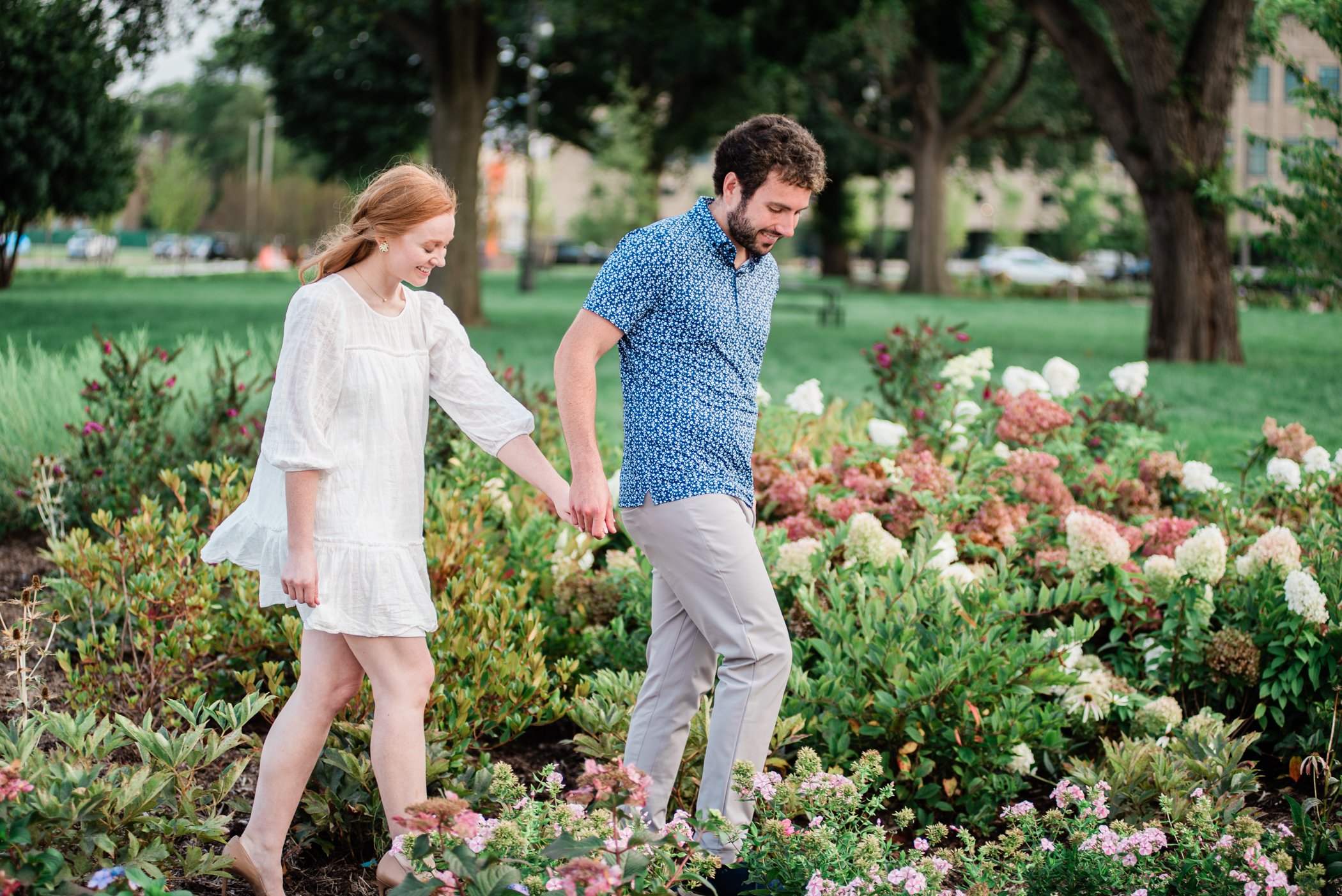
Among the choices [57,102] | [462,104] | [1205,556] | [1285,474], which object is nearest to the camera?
[1205,556]

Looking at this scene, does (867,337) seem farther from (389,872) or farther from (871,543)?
(389,872)

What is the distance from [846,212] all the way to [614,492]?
156 ft

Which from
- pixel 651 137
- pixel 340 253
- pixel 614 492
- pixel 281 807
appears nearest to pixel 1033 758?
pixel 614 492

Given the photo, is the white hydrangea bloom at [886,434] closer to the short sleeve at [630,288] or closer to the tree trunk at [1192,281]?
the short sleeve at [630,288]

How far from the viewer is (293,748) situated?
2.79m

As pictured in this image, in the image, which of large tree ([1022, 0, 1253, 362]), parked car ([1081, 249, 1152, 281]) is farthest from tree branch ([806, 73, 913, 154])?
large tree ([1022, 0, 1253, 362])

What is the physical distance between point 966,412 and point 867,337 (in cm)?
1547

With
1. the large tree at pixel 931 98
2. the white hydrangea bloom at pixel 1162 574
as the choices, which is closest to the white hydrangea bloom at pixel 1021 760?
the white hydrangea bloom at pixel 1162 574

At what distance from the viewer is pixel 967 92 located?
36438 mm

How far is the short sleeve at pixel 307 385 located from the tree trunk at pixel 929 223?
3490cm

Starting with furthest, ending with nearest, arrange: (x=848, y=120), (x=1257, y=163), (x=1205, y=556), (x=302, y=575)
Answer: (x=1257, y=163), (x=848, y=120), (x=1205, y=556), (x=302, y=575)

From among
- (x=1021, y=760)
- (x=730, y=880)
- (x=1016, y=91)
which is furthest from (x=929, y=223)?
(x=730, y=880)

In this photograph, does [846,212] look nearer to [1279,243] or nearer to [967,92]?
[967,92]

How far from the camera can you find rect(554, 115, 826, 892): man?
294cm
